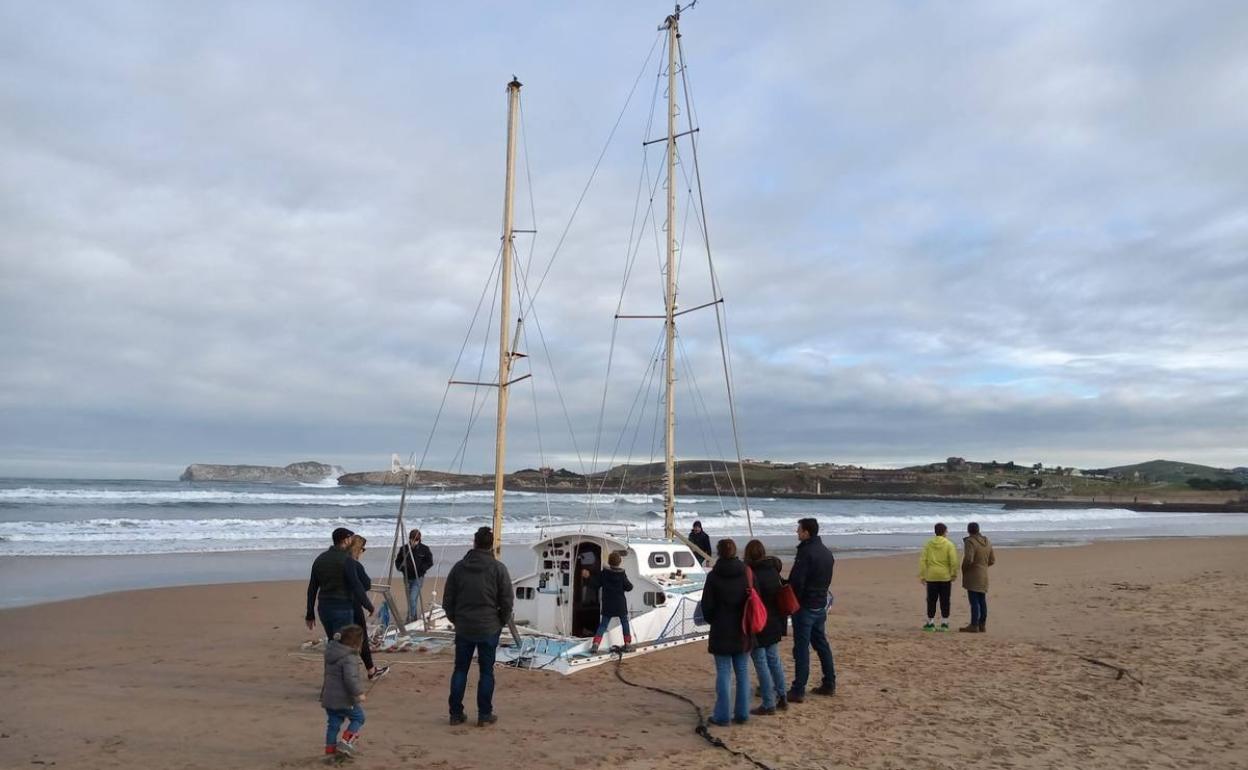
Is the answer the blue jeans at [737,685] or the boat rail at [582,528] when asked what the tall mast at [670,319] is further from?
the blue jeans at [737,685]

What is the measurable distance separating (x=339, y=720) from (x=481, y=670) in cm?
148

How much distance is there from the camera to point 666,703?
9.23 m

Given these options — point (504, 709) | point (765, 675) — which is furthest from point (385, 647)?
point (765, 675)

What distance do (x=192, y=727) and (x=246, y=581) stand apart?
15.7m

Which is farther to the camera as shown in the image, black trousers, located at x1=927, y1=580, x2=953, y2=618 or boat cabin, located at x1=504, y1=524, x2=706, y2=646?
black trousers, located at x1=927, y1=580, x2=953, y2=618

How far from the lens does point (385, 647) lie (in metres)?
12.1

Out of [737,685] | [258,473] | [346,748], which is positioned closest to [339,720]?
[346,748]

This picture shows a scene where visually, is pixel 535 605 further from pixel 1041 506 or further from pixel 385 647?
pixel 1041 506

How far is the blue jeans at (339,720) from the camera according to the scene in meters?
7.05

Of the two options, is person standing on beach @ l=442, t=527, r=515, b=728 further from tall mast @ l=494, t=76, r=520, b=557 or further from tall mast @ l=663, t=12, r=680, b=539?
tall mast @ l=663, t=12, r=680, b=539

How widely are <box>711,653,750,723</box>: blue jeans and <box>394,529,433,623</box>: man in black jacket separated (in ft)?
19.6

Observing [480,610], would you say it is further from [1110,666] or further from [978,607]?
[978,607]

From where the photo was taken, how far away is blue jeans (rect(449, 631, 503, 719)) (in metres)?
8.12

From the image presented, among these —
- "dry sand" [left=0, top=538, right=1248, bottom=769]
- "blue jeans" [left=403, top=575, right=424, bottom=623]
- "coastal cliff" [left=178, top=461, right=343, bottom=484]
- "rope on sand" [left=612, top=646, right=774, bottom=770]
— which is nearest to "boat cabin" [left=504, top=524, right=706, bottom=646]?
"dry sand" [left=0, top=538, right=1248, bottom=769]
